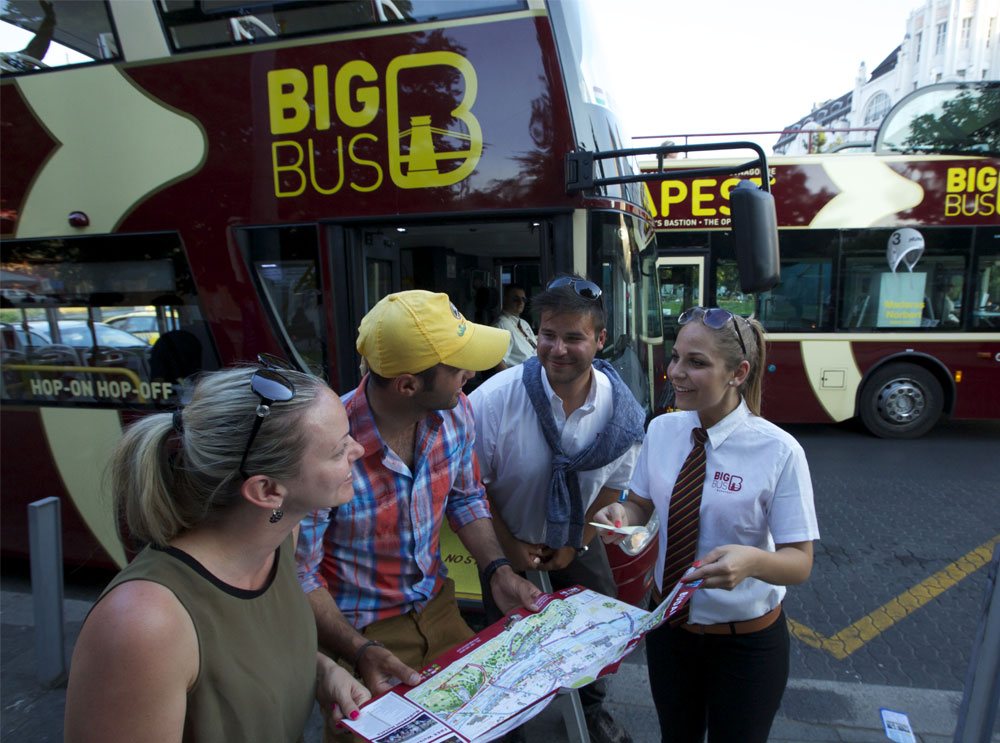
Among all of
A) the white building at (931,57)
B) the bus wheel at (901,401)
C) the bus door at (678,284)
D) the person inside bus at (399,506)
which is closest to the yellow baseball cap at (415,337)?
the person inside bus at (399,506)

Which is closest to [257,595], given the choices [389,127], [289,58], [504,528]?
[504,528]

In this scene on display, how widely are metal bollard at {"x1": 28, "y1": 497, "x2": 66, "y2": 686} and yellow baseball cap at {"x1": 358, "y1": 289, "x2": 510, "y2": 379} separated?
260cm

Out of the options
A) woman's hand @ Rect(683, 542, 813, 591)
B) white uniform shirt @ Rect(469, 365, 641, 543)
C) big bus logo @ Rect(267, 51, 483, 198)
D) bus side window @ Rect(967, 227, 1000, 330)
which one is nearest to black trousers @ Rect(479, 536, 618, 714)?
white uniform shirt @ Rect(469, 365, 641, 543)

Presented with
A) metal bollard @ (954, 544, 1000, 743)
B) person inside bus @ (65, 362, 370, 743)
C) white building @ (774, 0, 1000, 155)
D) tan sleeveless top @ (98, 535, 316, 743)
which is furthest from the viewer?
white building @ (774, 0, 1000, 155)

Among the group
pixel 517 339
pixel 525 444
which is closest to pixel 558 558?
pixel 525 444

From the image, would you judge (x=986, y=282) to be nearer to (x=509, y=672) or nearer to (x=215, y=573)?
(x=509, y=672)

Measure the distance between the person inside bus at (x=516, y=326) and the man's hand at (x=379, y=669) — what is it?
2.63m

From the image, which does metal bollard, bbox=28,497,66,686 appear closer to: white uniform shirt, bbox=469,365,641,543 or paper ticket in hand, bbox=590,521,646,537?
white uniform shirt, bbox=469,365,641,543

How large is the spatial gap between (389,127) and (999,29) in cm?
6305

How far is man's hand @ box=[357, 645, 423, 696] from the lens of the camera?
1496 mm

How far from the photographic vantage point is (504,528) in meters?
2.42

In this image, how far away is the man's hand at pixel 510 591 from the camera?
175 centimetres

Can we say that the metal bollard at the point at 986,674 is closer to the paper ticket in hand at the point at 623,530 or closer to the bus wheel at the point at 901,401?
the paper ticket in hand at the point at 623,530

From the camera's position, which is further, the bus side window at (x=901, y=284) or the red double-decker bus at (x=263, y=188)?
the bus side window at (x=901, y=284)
